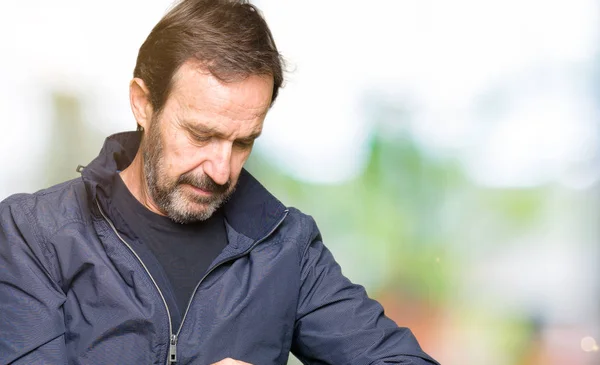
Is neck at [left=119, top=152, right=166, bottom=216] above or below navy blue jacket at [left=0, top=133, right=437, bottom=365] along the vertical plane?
above

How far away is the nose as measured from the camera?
2.16 m

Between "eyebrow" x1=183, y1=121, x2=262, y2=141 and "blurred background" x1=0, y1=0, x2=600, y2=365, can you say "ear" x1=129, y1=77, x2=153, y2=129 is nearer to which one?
"eyebrow" x1=183, y1=121, x2=262, y2=141

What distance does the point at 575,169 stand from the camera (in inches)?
143

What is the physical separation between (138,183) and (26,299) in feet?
1.46

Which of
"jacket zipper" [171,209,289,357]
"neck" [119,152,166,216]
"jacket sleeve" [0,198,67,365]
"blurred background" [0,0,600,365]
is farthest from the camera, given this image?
"blurred background" [0,0,600,365]

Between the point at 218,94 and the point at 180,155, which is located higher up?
the point at 218,94

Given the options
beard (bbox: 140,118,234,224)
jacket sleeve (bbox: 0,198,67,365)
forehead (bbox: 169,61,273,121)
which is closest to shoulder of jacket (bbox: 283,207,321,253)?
beard (bbox: 140,118,234,224)

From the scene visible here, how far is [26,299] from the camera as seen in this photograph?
2.02m

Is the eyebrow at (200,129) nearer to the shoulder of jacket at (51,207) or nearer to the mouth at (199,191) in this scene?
the mouth at (199,191)

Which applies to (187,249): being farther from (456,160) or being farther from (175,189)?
(456,160)

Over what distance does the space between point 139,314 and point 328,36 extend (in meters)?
1.74

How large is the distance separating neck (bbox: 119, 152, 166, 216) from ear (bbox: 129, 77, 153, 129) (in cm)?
9

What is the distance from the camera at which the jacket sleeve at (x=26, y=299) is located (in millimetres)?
1962

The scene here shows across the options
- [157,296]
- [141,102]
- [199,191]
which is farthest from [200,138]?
[157,296]
